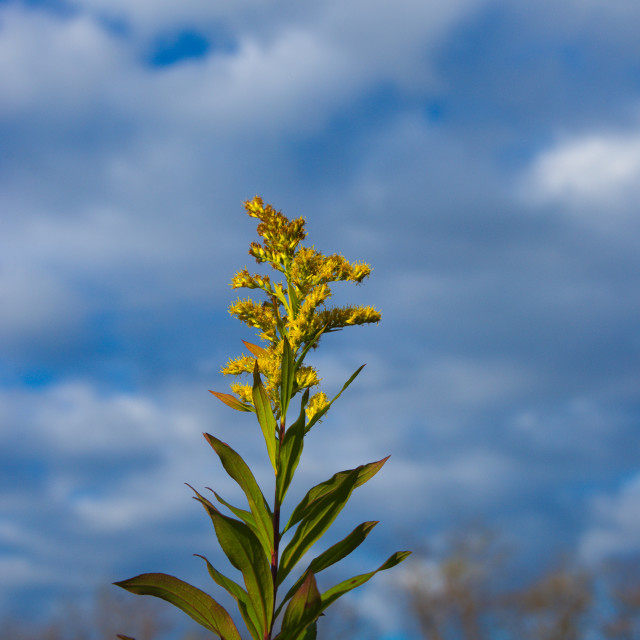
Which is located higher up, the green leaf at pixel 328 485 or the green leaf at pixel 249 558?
the green leaf at pixel 328 485

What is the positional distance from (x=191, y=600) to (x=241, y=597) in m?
0.47

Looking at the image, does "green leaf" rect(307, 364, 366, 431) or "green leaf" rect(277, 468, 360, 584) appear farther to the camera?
"green leaf" rect(307, 364, 366, 431)

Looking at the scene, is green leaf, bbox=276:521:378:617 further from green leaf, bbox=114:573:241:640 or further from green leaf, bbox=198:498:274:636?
green leaf, bbox=114:573:241:640

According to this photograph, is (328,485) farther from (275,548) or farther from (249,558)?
(249,558)

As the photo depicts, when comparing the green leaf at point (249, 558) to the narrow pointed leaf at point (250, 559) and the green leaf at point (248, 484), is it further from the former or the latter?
the green leaf at point (248, 484)

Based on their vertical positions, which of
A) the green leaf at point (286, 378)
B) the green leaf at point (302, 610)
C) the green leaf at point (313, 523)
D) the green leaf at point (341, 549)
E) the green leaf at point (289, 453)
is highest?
the green leaf at point (286, 378)

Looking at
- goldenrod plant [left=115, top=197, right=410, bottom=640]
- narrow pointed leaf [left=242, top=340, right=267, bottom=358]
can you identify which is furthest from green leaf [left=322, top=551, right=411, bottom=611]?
narrow pointed leaf [left=242, top=340, right=267, bottom=358]

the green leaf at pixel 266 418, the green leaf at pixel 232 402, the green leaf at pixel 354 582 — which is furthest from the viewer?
the green leaf at pixel 232 402

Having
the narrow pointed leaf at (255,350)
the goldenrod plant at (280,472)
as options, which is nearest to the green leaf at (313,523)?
the goldenrod plant at (280,472)

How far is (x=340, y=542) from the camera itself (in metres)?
4.46

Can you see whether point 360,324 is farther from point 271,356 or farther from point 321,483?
point 321,483

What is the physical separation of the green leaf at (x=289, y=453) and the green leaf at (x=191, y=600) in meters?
0.86

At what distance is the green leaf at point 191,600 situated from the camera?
4.14m

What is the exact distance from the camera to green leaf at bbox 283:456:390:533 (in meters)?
4.56
